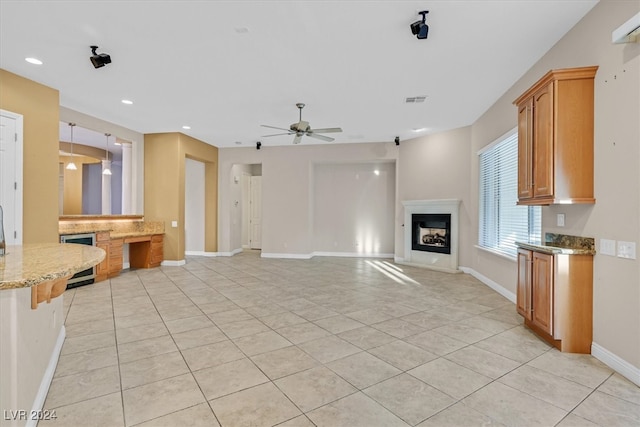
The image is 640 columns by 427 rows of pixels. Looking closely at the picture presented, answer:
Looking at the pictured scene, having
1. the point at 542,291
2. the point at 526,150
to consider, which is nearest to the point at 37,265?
the point at 542,291

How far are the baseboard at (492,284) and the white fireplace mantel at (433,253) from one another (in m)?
0.25

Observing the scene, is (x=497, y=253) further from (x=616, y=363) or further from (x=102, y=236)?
(x=102, y=236)

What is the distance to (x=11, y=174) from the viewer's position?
12.9 feet

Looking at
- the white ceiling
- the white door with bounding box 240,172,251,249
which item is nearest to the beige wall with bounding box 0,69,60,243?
the white ceiling

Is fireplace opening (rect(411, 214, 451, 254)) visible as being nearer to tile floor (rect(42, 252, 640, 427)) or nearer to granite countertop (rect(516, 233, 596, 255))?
tile floor (rect(42, 252, 640, 427))

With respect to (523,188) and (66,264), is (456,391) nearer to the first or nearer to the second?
(523,188)

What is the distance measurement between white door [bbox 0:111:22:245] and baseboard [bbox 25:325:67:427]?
7.02 feet

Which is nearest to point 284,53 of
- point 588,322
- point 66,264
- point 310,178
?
point 66,264

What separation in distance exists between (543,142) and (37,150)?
6.36 meters

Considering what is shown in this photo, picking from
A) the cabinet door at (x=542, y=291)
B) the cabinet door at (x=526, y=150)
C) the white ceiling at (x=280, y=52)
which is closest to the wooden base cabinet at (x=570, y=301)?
the cabinet door at (x=542, y=291)

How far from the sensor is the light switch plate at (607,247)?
8.02 ft

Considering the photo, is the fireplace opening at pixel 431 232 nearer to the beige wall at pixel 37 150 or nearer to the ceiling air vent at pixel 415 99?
the ceiling air vent at pixel 415 99

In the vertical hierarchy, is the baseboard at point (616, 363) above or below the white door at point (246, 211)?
below

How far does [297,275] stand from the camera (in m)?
6.01
